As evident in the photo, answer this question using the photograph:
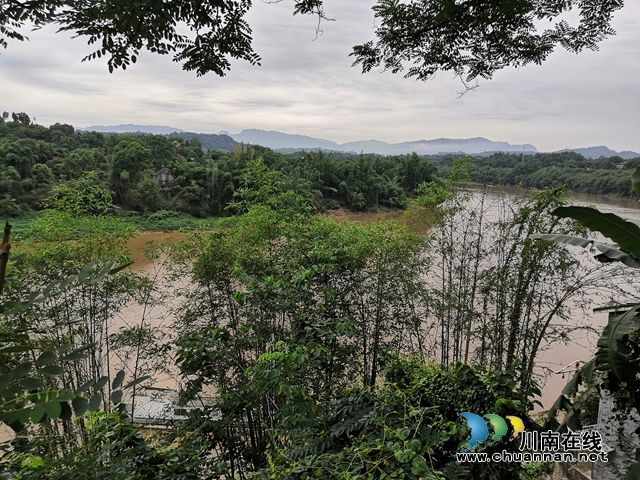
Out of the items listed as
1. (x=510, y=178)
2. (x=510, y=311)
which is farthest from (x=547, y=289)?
(x=510, y=178)

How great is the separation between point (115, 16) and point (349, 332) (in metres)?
1.55

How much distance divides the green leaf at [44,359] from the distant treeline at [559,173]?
3.83 meters

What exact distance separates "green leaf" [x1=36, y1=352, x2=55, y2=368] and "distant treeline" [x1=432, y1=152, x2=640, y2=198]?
3833 mm

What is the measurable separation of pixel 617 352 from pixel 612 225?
17.9 inches

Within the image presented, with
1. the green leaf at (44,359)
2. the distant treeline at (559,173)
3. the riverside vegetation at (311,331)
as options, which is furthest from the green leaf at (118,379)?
the distant treeline at (559,173)

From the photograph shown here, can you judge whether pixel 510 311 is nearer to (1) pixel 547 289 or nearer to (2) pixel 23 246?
(1) pixel 547 289

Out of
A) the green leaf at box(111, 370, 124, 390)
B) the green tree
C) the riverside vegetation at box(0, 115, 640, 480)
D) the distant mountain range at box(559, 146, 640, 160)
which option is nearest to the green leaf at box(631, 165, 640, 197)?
the riverside vegetation at box(0, 115, 640, 480)

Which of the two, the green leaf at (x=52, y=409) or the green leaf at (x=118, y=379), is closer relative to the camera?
the green leaf at (x=52, y=409)

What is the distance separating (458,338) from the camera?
11.5 feet

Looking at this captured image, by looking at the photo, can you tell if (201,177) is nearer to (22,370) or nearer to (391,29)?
(391,29)

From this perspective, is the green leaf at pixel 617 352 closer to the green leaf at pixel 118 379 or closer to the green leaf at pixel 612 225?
the green leaf at pixel 612 225

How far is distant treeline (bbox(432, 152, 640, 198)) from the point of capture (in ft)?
12.0

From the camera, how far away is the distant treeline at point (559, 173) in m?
3.65

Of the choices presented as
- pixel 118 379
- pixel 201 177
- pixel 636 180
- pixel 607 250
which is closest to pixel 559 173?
pixel 607 250
